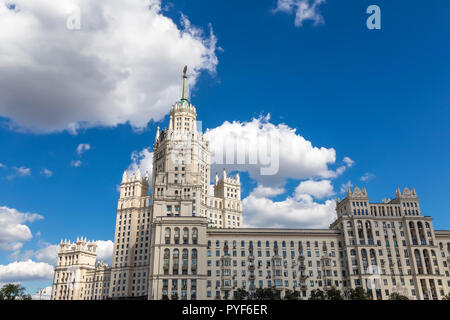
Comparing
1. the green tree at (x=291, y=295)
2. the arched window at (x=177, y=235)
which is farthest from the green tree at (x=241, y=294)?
the arched window at (x=177, y=235)

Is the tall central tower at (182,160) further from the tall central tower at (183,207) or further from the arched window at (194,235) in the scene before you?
the arched window at (194,235)

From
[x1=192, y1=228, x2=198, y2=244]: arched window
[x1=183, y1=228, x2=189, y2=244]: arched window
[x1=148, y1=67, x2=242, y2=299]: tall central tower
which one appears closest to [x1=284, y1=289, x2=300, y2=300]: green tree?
[x1=148, y1=67, x2=242, y2=299]: tall central tower

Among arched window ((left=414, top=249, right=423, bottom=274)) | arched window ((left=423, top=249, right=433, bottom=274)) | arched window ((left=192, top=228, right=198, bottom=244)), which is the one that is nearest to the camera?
arched window ((left=192, top=228, right=198, bottom=244))

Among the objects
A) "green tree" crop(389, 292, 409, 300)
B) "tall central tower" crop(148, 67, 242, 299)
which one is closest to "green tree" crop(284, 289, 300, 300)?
"tall central tower" crop(148, 67, 242, 299)

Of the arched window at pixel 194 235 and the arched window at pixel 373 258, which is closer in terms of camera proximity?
the arched window at pixel 194 235

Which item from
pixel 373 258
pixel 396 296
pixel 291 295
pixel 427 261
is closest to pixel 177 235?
pixel 291 295

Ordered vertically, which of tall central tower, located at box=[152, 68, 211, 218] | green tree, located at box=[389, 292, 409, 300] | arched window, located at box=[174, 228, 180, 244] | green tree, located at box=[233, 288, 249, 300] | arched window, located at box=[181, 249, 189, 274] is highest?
tall central tower, located at box=[152, 68, 211, 218]

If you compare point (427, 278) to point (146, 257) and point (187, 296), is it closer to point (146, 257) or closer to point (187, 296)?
point (187, 296)

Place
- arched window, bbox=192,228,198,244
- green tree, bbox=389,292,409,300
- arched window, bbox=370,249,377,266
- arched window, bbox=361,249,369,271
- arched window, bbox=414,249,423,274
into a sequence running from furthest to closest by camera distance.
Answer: arched window, bbox=414,249,423,274 < arched window, bbox=370,249,377,266 < arched window, bbox=361,249,369,271 < arched window, bbox=192,228,198,244 < green tree, bbox=389,292,409,300

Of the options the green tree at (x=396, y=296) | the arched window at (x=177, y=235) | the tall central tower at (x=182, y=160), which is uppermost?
the tall central tower at (x=182, y=160)

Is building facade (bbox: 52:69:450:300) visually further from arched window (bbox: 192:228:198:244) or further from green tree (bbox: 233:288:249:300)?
green tree (bbox: 233:288:249:300)

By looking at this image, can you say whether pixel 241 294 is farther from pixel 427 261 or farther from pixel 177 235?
pixel 427 261

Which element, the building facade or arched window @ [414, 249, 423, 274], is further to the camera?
arched window @ [414, 249, 423, 274]

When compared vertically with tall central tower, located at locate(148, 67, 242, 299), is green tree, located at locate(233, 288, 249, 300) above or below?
below
